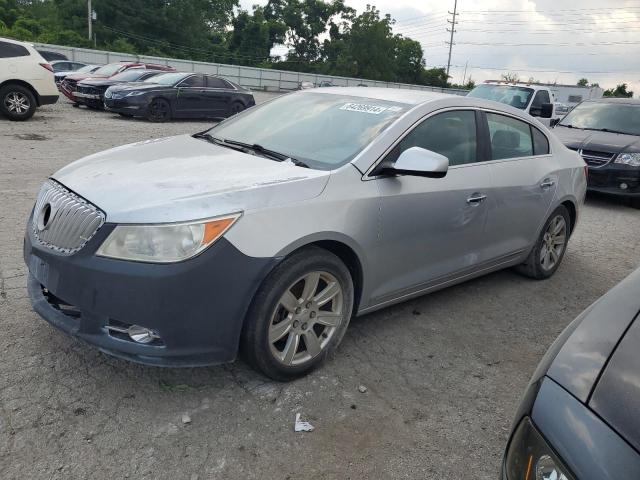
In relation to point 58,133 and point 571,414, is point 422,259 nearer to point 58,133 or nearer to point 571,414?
point 571,414

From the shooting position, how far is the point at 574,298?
475 centimetres

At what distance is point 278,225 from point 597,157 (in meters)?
7.71

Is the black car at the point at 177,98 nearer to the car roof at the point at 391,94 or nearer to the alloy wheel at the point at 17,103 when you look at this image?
the alloy wheel at the point at 17,103

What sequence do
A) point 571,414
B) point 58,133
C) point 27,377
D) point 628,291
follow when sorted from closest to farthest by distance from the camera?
point 571,414
point 628,291
point 27,377
point 58,133

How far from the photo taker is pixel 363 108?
3.78 m

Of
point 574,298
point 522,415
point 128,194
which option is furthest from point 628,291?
point 574,298

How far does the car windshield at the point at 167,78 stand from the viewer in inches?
601

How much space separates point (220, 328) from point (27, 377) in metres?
1.10

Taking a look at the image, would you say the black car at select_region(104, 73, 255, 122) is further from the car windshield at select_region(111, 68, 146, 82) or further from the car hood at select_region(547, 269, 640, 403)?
the car hood at select_region(547, 269, 640, 403)

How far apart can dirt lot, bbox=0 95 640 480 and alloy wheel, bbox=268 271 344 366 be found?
0.61 ft

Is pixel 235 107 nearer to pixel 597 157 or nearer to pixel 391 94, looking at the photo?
pixel 597 157

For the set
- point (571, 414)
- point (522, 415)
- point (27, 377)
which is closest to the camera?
point (571, 414)

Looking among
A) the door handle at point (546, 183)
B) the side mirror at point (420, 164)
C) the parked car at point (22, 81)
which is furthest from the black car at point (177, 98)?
the side mirror at point (420, 164)

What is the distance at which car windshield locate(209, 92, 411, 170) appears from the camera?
3.39m
